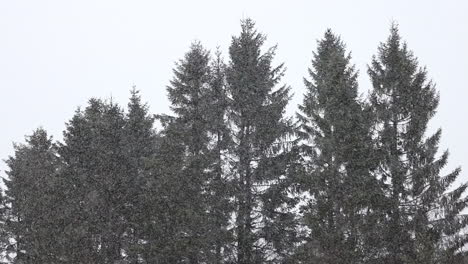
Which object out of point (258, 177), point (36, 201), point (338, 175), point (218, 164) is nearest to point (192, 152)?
point (218, 164)

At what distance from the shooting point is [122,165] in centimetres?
2231

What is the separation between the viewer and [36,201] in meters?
24.1

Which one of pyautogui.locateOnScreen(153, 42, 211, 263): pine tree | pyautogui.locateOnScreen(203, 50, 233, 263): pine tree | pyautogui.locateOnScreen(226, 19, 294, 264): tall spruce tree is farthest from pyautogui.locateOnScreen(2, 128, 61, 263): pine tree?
pyautogui.locateOnScreen(226, 19, 294, 264): tall spruce tree

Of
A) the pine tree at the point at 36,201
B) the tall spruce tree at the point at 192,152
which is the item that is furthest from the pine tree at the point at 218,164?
the pine tree at the point at 36,201

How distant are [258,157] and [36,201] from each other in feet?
33.9

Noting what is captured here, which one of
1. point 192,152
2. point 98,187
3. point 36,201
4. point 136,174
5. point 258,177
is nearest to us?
point 98,187

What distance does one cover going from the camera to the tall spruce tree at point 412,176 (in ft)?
67.9

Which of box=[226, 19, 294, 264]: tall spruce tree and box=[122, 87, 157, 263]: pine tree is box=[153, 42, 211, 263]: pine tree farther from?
box=[226, 19, 294, 264]: tall spruce tree

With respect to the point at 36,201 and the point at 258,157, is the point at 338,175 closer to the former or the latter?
the point at 258,157

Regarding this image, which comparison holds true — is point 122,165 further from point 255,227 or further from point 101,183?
point 255,227

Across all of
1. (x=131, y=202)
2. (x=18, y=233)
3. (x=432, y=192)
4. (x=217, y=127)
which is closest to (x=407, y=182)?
(x=432, y=192)

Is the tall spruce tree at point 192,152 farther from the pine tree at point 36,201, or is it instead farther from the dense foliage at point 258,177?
the pine tree at point 36,201

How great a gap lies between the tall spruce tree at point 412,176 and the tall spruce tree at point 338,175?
3.27 feet

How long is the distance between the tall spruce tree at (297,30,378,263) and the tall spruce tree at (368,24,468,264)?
997 millimetres
